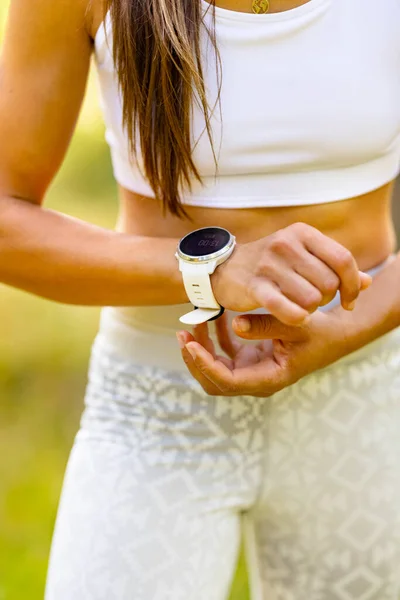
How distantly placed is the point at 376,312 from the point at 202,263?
31 cm

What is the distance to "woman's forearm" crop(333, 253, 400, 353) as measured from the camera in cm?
147

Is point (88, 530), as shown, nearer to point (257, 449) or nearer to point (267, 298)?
point (257, 449)

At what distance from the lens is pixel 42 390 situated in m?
4.37

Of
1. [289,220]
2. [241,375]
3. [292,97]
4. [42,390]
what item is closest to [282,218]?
[289,220]

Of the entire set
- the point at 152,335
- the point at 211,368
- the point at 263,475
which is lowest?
the point at 263,475

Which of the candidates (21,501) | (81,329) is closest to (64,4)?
(21,501)

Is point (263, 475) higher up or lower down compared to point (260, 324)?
lower down

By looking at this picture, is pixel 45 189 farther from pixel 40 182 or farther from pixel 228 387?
pixel 228 387

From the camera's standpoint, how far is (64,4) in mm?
1408

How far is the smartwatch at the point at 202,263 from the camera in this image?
1.34 m

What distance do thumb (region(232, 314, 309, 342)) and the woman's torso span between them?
0.21 m

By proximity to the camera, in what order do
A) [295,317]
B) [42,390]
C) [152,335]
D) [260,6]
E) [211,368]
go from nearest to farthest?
[295,317] → [211,368] → [260,6] → [152,335] → [42,390]

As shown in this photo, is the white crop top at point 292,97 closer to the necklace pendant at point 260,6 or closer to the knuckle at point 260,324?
the necklace pendant at point 260,6

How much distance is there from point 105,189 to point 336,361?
175 inches
